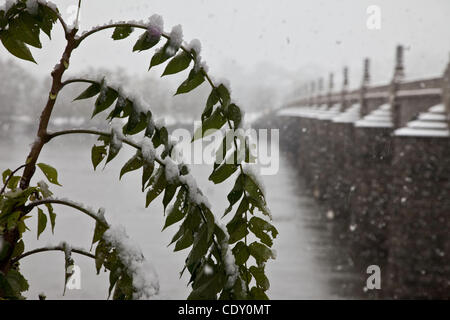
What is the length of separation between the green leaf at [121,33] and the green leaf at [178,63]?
9 centimetres

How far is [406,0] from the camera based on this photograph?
1304 inches

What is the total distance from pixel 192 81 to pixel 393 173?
12130 mm

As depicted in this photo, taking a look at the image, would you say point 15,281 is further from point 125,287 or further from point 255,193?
point 255,193

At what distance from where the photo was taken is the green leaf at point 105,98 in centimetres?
86

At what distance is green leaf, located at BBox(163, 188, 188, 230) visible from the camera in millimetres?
849

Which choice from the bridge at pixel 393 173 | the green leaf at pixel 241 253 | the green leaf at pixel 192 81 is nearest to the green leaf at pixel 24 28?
the green leaf at pixel 192 81

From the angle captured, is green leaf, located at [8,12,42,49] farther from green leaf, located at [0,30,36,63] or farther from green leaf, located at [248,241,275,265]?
green leaf, located at [248,241,275,265]

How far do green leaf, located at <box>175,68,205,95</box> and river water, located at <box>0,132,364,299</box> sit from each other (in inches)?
608

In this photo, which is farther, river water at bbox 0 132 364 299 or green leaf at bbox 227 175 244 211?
river water at bbox 0 132 364 299

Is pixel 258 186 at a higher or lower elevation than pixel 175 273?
higher

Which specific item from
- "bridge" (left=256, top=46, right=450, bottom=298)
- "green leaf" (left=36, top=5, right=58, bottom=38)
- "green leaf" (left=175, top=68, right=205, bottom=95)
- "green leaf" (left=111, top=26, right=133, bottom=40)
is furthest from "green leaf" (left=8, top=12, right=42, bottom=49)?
"bridge" (left=256, top=46, right=450, bottom=298)
